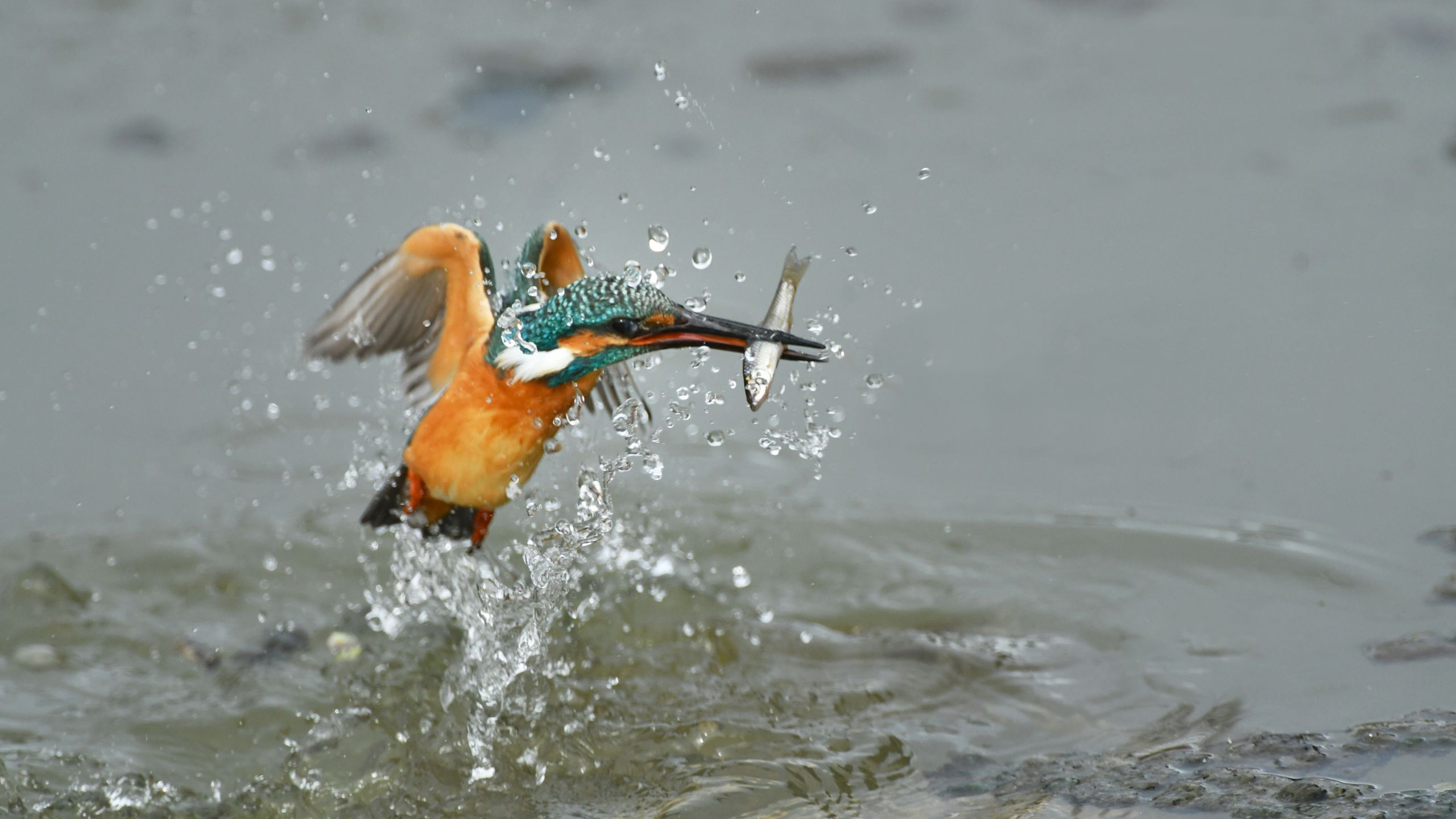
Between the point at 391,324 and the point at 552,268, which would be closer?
the point at 552,268

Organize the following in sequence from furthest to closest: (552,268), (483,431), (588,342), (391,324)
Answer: (391,324) < (552,268) < (483,431) < (588,342)

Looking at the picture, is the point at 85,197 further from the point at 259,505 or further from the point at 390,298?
the point at 390,298

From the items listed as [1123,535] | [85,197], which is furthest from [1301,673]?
[85,197]

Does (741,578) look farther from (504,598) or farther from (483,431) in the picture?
(483,431)

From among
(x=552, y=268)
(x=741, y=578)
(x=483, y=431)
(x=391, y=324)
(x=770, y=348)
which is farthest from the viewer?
(x=741, y=578)

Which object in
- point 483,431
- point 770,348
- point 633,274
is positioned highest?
point 633,274

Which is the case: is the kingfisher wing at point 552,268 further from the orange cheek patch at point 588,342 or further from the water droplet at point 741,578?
the water droplet at point 741,578

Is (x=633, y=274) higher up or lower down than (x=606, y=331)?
higher up

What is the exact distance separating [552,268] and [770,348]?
1.07 metres

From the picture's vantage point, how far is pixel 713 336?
2967 mm

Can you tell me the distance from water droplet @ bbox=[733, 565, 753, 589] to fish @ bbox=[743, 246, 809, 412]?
1.42 m

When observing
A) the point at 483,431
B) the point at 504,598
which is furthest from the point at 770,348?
the point at 504,598

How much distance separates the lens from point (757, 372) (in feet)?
9.14

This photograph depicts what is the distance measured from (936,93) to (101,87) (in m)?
4.05
